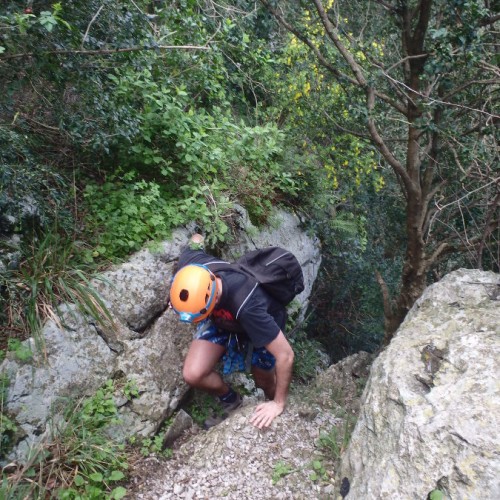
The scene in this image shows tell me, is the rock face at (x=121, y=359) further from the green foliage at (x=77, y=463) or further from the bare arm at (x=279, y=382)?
the bare arm at (x=279, y=382)

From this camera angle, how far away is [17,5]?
3150 mm

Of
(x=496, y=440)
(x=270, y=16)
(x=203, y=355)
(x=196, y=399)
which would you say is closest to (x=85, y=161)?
(x=203, y=355)

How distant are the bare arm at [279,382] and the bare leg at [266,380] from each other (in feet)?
1.49

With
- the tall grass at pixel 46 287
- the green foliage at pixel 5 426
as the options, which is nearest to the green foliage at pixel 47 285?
the tall grass at pixel 46 287

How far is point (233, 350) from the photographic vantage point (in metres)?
4.35

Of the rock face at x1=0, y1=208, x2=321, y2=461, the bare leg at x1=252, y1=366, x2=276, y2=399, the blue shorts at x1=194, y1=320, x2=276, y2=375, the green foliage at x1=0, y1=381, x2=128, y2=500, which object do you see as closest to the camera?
the green foliage at x1=0, y1=381, x2=128, y2=500

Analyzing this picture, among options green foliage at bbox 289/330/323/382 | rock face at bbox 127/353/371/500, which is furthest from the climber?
A: green foliage at bbox 289/330/323/382

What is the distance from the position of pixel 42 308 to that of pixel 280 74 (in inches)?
179

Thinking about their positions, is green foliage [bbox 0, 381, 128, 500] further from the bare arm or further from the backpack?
the backpack

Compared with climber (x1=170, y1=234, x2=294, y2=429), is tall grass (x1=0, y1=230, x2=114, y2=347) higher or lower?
higher

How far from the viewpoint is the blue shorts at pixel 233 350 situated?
421 cm

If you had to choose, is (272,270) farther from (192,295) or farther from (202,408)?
(202,408)

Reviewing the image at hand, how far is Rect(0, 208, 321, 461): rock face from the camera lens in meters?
3.51

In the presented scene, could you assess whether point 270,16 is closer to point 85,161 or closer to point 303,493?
point 85,161
